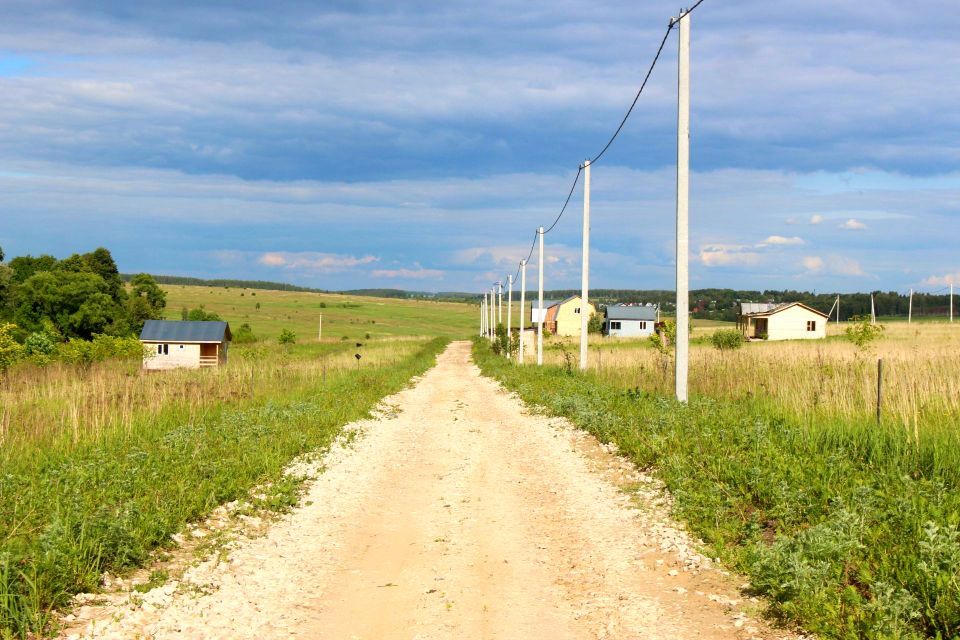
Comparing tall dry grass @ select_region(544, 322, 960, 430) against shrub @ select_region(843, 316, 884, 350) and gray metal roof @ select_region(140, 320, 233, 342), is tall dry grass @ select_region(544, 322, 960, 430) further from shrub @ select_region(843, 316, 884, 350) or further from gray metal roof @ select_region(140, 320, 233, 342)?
gray metal roof @ select_region(140, 320, 233, 342)

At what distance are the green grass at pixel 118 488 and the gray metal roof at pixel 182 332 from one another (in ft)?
189

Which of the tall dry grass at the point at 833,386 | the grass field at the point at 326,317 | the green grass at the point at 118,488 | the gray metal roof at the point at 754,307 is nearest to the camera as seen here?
the green grass at the point at 118,488

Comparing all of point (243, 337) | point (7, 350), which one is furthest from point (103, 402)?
point (243, 337)

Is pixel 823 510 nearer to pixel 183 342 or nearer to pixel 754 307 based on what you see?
pixel 183 342

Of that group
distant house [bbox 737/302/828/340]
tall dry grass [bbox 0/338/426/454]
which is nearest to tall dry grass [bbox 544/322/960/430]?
tall dry grass [bbox 0/338/426/454]

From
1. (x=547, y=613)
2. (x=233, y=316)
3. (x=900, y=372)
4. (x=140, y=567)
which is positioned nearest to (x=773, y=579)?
(x=547, y=613)

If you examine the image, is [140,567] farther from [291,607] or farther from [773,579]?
[773,579]

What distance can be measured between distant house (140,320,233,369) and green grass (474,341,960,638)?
63.3 metres

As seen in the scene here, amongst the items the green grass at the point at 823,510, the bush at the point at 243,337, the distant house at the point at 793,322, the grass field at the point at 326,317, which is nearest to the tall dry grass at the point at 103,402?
the green grass at the point at 823,510

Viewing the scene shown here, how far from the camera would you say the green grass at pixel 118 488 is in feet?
18.0

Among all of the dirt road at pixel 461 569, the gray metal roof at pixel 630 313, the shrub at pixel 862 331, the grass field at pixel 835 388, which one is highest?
the gray metal roof at pixel 630 313

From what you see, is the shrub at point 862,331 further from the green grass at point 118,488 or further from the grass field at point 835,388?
the green grass at point 118,488

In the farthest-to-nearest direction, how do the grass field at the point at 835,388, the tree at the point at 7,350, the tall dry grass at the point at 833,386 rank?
1. the tree at the point at 7,350
2. the tall dry grass at the point at 833,386
3. the grass field at the point at 835,388

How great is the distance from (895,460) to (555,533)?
380 cm
